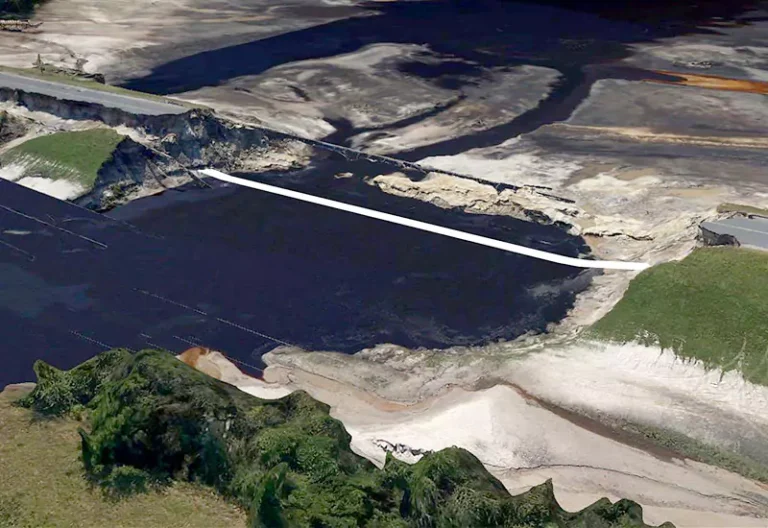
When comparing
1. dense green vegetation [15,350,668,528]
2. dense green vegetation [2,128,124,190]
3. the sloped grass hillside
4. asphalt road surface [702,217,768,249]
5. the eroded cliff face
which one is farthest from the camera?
the eroded cliff face

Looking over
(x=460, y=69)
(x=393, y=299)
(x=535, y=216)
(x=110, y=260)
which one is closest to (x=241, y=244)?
(x=110, y=260)

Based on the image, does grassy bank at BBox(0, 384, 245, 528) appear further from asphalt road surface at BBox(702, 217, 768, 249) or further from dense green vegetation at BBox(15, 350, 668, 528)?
asphalt road surface at BBox(702, 217, 768, 249)

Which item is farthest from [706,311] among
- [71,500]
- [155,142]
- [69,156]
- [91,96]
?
[91,96]

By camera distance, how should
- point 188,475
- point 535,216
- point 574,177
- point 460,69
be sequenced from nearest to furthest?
point 188,475
point 535,216
point 574,177
point 460,69

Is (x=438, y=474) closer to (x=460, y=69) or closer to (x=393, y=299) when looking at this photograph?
(x=393, y=299)
